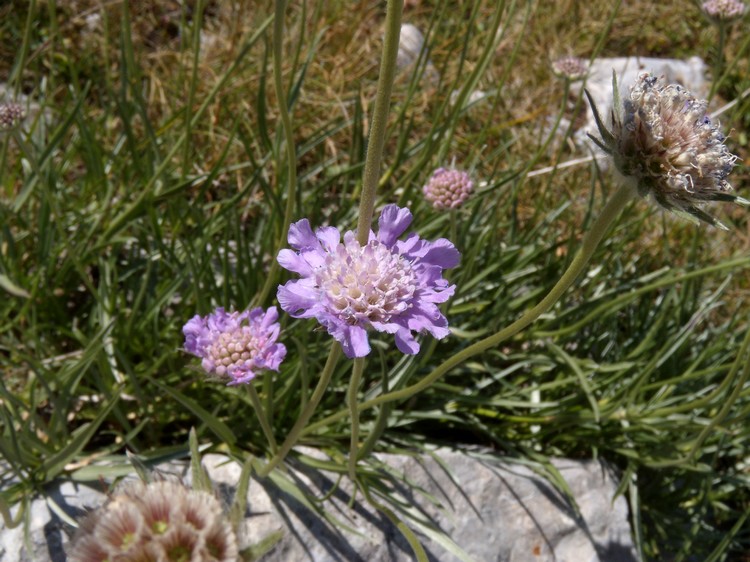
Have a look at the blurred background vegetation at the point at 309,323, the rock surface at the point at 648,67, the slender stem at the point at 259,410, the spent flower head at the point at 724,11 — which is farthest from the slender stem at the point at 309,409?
the rock surface at the point at 648,67

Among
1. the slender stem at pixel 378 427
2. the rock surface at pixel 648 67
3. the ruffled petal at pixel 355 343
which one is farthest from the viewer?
the rock surface at pixel 648 67

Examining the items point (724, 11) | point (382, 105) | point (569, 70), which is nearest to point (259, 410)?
point (382, 105)

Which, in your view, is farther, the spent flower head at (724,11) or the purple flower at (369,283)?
the spent flower head at (724,11)

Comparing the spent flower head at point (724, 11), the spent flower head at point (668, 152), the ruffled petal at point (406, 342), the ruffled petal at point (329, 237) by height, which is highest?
the spent flower head at point (724, 11)

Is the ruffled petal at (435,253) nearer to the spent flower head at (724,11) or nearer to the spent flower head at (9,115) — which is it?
the spent flower head at (9,115)

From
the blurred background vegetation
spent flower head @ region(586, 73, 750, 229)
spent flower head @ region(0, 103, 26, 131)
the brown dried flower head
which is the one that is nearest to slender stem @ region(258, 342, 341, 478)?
the blurred background vegetation

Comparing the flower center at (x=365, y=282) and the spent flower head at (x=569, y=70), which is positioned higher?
the spent flower head at (x=569, y=70)

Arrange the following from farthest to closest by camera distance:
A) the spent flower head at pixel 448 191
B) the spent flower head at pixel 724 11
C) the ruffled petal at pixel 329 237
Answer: the spent flower head at pixel 724 11 → the spent flower head at pixel 448 191 → the ruffled petal at pixel 329 237
